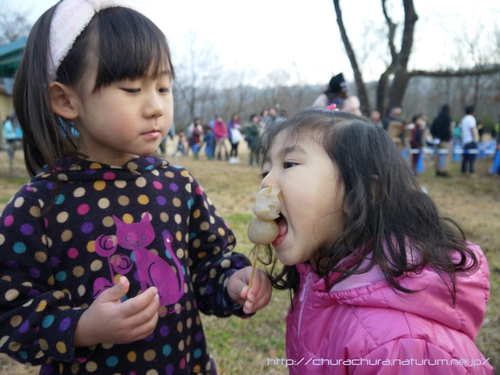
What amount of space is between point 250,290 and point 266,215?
10.1 inches

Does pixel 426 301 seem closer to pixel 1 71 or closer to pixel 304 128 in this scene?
pixel 304 128

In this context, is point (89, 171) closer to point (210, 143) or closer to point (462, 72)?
point (462, 72)

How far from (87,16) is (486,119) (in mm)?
33205

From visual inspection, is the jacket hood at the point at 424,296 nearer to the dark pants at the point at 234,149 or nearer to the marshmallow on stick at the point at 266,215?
the marshmallow on stick at the point at 266,215

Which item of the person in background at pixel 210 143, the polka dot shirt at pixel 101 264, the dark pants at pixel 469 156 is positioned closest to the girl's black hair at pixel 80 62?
the polka dot shirt at pixel 101 264

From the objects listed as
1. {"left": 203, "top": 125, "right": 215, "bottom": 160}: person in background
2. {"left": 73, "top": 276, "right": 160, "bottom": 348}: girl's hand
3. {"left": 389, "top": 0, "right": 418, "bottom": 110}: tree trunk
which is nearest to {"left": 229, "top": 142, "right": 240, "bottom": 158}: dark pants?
{"left": 203, "top": 125, "right": 215, "bottom": 160}: person in background

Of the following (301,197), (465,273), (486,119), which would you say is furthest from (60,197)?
(486,119)

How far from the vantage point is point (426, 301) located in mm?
1037

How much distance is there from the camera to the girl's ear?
1.19m

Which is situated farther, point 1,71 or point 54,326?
point 1,71

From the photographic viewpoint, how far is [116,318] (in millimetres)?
1018

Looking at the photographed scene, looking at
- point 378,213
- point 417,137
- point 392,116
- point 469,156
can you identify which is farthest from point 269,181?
point 417,137

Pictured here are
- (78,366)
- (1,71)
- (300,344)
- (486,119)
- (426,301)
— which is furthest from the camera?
(486,119)

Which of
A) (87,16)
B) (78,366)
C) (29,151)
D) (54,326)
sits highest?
(87,16)
